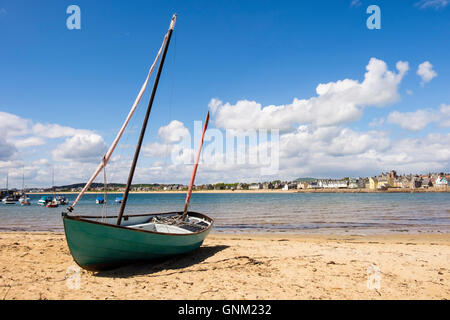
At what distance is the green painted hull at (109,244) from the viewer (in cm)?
971

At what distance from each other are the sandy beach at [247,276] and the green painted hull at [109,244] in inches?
22.0

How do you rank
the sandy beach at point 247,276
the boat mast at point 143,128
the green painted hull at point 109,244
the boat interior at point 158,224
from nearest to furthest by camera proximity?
1. the sandy beach at point 247,276
2. the green painted hull at point 109,244
3. the boat mast at point 143,128
4. the boat interior at point 158,224

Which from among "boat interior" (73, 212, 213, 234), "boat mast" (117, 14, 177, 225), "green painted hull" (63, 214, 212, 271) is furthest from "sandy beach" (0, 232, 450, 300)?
"boat mast" (117, 14, 177, 225)

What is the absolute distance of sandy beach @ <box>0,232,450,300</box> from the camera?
8758 millimetres

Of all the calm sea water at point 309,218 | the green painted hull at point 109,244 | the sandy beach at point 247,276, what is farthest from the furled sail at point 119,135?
the calm sea water at point 309,218

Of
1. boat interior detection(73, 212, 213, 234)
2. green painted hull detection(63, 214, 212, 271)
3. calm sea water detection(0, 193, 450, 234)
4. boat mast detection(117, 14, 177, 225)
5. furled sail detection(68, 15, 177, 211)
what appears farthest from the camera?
calm sea water detection(0, 193, 450, 234)

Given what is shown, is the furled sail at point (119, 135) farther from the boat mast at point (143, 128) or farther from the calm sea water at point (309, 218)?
the calm sea water at point (309, 218)

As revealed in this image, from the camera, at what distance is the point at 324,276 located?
10.3 m

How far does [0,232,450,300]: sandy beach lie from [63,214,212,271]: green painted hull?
56cm

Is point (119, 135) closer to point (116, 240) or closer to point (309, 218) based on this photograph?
point (116, 240)

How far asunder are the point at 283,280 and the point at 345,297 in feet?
6.98

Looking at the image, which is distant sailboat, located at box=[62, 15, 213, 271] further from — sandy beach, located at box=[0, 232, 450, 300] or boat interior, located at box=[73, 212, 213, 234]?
boat interior, located at box=[73, 212, 213, 234]

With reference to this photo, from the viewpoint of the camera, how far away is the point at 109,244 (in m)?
10.3
